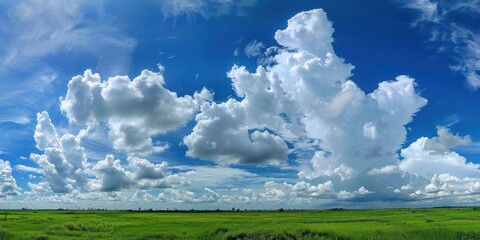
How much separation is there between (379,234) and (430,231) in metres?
7.18

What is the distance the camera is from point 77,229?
61125 mm

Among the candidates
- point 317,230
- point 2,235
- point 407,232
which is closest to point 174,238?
point 317,230

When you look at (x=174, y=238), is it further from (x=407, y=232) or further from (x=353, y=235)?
(x=407, y=232)

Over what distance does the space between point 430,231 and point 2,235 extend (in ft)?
171

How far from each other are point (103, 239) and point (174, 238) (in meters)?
8.51

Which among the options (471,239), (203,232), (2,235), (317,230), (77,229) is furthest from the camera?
(77,229)

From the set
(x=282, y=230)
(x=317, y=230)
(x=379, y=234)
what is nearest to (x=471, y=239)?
(x=379, y=234)

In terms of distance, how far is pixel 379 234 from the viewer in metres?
44.6

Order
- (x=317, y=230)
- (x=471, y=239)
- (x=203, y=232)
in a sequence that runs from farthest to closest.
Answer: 1. (x=203, y=232)
2. (x=317, y=230)
3. (x=471, y=239)

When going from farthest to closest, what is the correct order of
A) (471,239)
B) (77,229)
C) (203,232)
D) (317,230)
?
1. (77,229)
2. (203,232)
3. (317,230)
4. (471,239)

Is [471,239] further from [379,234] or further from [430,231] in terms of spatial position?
[379,234]

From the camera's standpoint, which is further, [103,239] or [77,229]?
[77,229]

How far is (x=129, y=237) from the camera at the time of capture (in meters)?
50.4

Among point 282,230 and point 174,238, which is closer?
point 282,230
